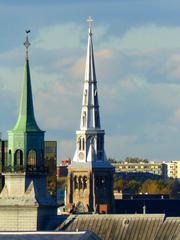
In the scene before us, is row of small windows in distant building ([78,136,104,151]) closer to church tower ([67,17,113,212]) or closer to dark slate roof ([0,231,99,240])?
church tower ([67,17,113,212])

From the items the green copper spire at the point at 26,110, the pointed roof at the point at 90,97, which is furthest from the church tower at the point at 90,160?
the green copper spire at the point at 26,110

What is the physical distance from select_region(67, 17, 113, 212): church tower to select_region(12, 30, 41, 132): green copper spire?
7730 centimetres

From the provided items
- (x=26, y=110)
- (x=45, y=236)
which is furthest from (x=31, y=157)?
(x=45, y=236)

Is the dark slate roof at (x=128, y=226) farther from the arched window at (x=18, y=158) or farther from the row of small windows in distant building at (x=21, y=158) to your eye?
the arched window at (x=18, y=158)

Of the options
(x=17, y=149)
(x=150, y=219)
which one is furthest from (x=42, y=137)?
(x=150, y=219)

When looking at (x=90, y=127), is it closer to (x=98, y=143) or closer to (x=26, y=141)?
(x=98, y=143)

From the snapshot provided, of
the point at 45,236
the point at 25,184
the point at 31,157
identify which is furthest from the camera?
the point at 31,157

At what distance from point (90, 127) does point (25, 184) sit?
85.1m

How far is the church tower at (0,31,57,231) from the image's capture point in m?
99.4

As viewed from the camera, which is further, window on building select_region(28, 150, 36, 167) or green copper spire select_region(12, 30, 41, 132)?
green copper spire select_region(12, 30, 41, 132)

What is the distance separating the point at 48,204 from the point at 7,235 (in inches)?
867

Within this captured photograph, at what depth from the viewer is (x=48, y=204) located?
100312 millimetres

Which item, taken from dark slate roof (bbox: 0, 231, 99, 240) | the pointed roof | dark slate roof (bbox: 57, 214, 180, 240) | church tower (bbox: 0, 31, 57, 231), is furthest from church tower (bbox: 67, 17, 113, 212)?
dark slate roof (bbox: 0, 231, 99, 240)

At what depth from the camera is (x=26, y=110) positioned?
104188 millimetres
